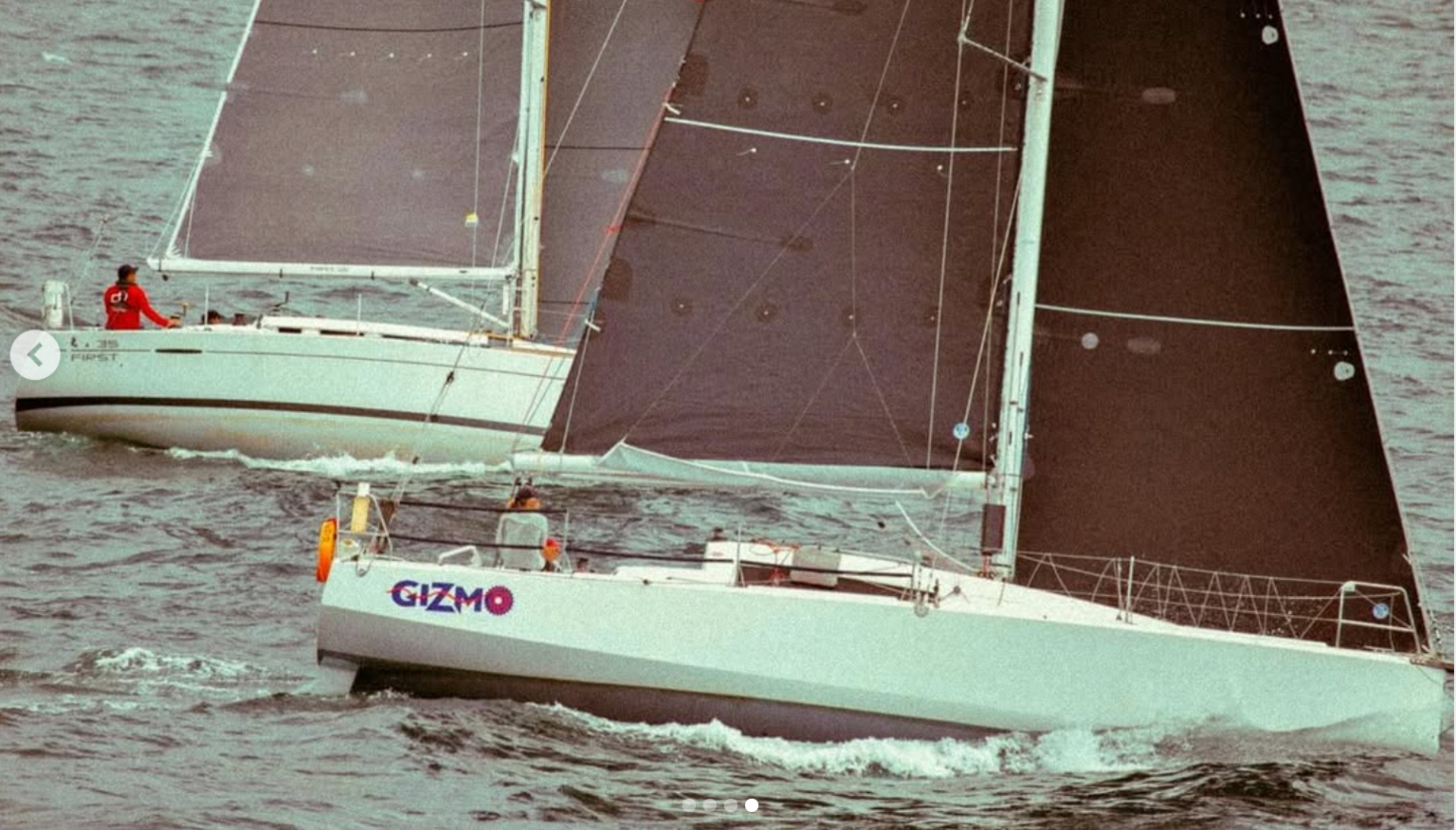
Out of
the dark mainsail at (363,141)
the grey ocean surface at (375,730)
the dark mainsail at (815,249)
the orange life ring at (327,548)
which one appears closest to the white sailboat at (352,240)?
the dark mainsail at (363,141)

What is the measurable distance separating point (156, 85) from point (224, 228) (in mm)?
26699

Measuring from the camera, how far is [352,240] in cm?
3638

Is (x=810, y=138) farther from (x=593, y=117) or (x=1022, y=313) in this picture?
(x=593, y=117)

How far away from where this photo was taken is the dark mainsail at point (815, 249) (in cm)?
2383

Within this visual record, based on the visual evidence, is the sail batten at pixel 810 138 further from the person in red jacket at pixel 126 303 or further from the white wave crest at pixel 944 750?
the person in red jacket at pixel 126 303

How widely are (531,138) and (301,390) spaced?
13.3ft

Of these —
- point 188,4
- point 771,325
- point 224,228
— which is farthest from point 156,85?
point 771,325

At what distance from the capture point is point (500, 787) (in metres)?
21.2

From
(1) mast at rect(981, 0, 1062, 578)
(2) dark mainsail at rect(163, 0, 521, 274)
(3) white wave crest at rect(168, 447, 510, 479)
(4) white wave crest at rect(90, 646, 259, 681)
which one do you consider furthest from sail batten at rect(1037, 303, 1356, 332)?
(2) dark mainsail at rect(163, 0, 521, 274)

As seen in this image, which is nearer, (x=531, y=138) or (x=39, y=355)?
(x=531, y=138)

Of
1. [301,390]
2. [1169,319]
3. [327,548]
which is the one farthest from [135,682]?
[301,390]

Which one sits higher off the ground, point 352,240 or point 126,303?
point 352,240

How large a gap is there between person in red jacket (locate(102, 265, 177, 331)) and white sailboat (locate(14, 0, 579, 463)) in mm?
322

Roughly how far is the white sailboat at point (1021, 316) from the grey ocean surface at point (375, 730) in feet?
3.44
